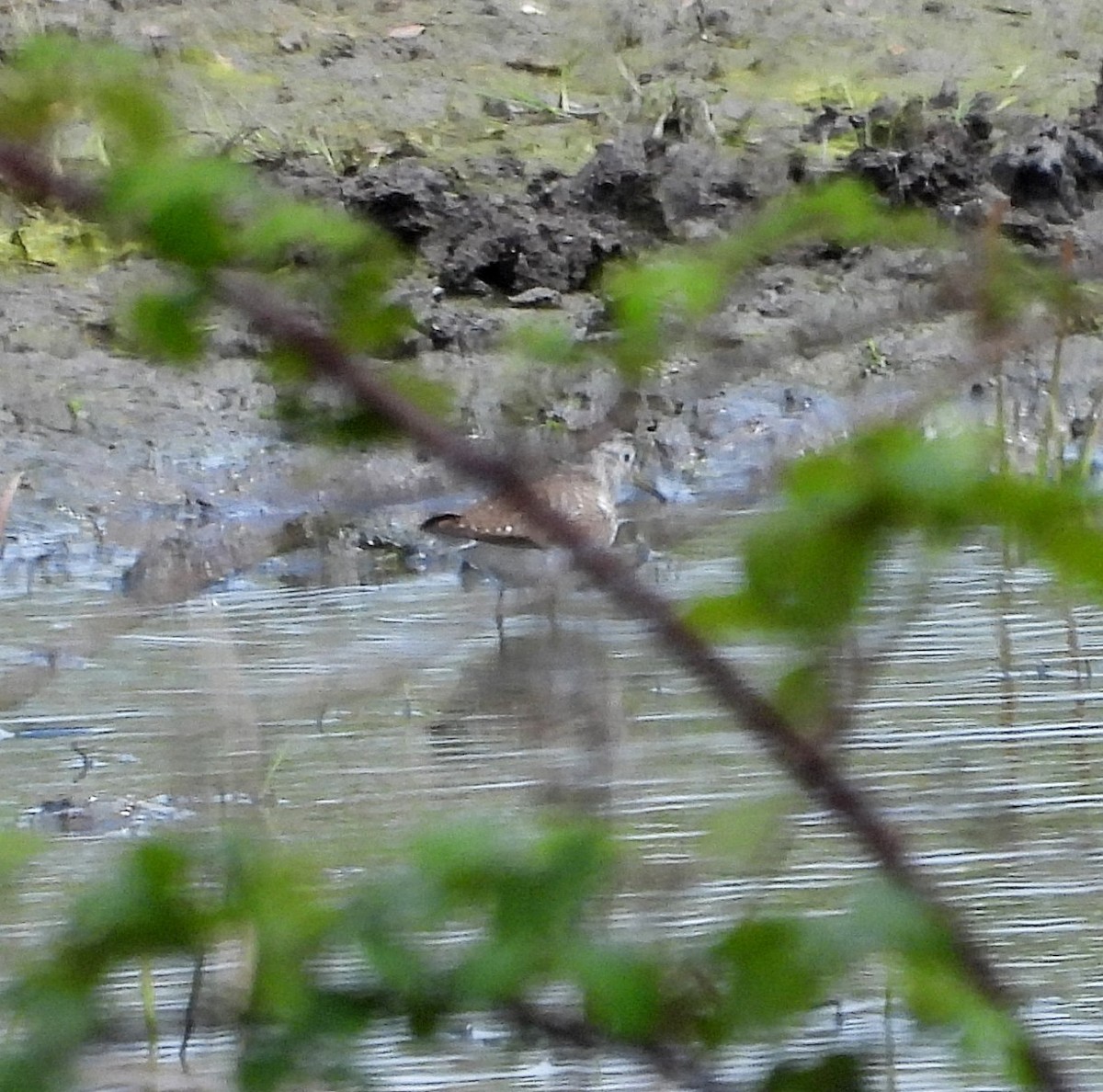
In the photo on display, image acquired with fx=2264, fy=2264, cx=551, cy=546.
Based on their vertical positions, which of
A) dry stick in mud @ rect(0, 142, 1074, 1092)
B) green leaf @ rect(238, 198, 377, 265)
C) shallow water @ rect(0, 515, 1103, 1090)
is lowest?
shallow water @ rect(0, 515, 1103, 1090)

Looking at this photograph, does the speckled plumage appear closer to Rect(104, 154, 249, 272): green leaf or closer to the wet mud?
the wet mud

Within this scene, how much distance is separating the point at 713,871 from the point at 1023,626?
2393 mm

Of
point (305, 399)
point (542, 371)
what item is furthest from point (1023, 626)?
point (305, 399)

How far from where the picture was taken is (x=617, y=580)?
0.88 m

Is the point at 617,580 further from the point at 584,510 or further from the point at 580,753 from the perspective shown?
the point at 584,510

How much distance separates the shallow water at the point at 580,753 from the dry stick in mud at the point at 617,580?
0.04 metres

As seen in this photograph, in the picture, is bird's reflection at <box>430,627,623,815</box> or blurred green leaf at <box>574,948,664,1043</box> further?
bird's reflection at <box>430,627,623,815</box>

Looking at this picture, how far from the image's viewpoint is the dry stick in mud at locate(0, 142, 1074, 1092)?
0.88 m

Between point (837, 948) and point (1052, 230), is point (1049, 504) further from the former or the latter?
point (1052, 230)

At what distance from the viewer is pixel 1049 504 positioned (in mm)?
828

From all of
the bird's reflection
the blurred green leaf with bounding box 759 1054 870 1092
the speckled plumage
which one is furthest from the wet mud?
the blurred green leaf with bounding box 759 1054 870 1092

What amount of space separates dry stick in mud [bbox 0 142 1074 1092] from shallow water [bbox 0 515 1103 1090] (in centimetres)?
4

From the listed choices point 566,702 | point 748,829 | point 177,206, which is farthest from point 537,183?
point 177,206

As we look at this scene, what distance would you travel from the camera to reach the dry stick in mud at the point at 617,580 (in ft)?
2.89
